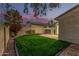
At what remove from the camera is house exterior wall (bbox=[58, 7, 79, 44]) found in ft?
4.96

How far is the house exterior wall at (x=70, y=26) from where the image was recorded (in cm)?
151

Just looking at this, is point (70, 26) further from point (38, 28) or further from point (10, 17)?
point (10, 17)

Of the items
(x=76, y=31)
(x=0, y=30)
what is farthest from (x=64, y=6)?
(x=0, y=30)

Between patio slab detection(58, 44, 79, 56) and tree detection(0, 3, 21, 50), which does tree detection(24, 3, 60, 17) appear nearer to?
tree detection(0, 3, 21, 50)

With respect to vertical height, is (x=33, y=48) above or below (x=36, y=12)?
below

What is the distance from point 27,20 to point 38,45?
0.71 feet

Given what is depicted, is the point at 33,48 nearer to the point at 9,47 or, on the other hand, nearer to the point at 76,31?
the point at 9,47

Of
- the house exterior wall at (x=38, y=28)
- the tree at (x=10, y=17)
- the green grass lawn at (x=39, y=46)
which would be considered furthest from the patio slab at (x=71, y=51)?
the tree at (x=10, y=17)

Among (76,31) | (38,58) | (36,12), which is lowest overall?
(38,58)

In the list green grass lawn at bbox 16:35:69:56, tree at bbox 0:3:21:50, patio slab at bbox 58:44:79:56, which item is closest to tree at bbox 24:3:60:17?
tree at bbox 0:3:21:50

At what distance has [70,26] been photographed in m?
1.52

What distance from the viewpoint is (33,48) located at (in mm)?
1535

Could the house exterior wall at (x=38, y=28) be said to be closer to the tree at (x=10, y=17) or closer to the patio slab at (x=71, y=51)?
the tree at (x=10, y=17)

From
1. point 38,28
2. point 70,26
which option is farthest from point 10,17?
point 70,26
